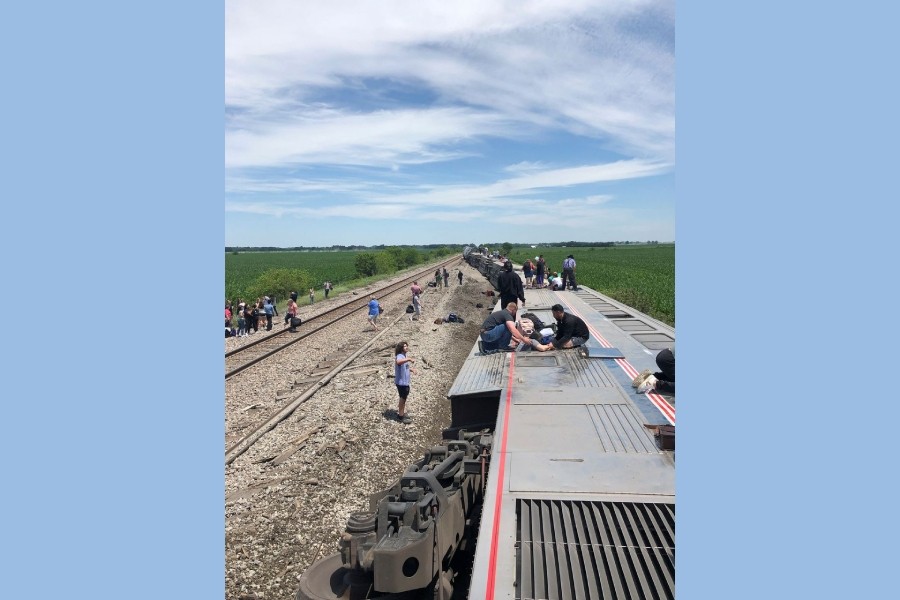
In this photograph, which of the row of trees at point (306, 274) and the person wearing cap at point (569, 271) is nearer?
the person wearing cap at point (569, 271)

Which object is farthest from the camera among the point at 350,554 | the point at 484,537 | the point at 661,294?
the point at 661,294

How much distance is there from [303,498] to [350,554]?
11.3ft

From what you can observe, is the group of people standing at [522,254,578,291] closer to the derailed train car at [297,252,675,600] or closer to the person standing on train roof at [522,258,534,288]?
the person standing on train roof at [522,258,534,288]

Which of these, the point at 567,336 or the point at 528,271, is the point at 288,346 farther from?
the point at 567,336

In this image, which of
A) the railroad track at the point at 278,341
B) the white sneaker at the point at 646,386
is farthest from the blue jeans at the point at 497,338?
the railroad track at the point at 278,341

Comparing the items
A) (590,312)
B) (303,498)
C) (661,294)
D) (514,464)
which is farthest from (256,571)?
(661,294)

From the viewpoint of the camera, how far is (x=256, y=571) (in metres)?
6.45

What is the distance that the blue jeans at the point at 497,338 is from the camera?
10.5 metres

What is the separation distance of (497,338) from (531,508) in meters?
6.30

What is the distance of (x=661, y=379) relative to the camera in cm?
723

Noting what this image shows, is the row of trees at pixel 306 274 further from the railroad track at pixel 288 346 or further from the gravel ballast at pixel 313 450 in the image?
the gravel ballast at pixel 313 450

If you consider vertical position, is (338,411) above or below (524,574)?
below

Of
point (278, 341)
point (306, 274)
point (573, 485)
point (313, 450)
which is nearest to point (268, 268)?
point (306, 274)

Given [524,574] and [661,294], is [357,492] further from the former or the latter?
[661,294]
